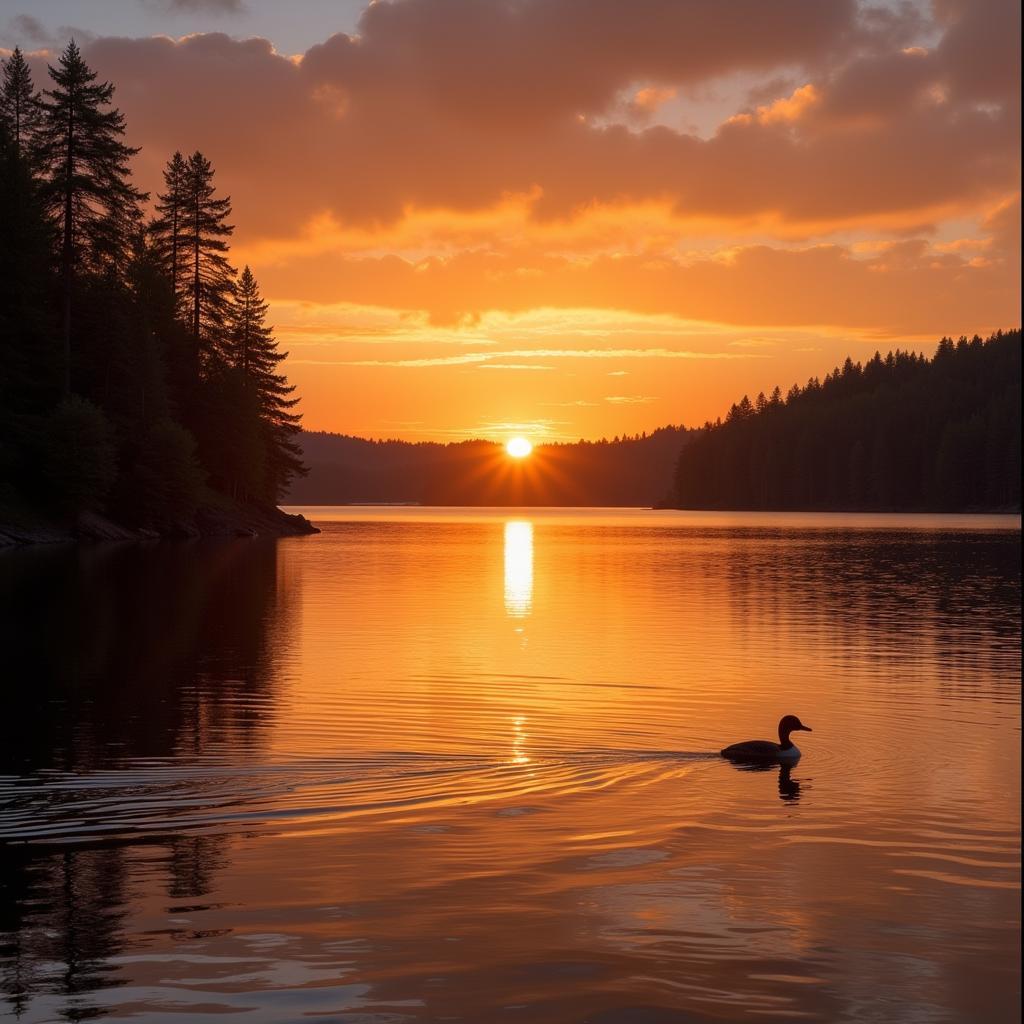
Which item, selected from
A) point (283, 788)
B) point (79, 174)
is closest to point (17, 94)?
point (79, 174)

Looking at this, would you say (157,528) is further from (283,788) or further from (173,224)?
(283,788)

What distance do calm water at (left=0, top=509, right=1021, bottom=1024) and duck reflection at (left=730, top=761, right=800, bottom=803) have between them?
0.10 meters

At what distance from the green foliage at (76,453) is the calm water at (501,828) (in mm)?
42967

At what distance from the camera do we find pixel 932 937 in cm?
1176

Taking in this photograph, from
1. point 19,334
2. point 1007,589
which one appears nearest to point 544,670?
point 1007,589

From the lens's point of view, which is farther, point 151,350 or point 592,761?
point 151,350

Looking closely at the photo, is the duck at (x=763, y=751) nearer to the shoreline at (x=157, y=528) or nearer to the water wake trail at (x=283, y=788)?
the water wake trail at (x=283, y=788)

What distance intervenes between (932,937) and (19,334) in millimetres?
82026

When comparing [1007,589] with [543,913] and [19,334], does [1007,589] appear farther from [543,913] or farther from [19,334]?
[19,334]

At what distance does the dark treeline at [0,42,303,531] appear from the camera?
268ft

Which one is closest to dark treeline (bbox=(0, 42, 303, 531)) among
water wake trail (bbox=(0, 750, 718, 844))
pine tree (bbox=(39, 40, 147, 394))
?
pine tree (bbox=(39, 40, 147, 394))

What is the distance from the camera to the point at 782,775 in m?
19.3

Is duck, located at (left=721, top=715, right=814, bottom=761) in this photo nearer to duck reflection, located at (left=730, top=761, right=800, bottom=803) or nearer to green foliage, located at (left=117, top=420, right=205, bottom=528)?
duck reflection, located at (left=730, top=761, right=800, bottom=803)

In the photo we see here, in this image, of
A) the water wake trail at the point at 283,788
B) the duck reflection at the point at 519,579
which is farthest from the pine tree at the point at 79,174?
the water wake trail at the point at 283,788
